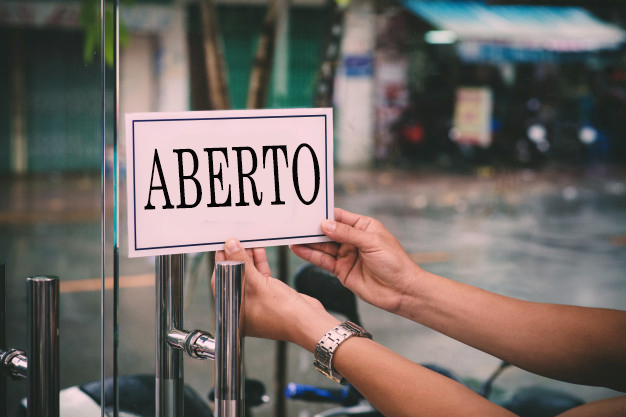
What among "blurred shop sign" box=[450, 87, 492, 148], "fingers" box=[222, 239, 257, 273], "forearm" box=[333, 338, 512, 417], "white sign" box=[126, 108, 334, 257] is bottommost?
"forearm" box=[333, 338, 512, 417]

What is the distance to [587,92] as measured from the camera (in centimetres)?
253

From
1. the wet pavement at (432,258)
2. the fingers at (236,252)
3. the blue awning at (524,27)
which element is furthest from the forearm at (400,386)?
the blue awning at (524,27)

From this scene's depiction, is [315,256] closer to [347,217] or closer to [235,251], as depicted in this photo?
[347,217]

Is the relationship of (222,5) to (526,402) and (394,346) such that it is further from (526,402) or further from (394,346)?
(526,402)

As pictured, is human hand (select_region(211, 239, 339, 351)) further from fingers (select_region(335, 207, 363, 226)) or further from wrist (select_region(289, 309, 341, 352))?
fingers (select_region(335, 207, 363, 226))

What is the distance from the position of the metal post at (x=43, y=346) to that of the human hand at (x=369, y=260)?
1.10 feet

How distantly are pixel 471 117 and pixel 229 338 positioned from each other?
1.91 metres

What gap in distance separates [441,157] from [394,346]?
98 cm

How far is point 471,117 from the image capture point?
2348 mm

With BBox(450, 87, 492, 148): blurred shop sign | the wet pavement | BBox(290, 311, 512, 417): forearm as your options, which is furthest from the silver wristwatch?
BBox(450, 87, 492, 148): blurred shop sign

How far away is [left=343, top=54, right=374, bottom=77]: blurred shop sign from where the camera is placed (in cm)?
186

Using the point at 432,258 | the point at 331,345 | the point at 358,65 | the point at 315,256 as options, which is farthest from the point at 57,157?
the point at 331,345

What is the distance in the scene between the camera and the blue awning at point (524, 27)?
1985 mm

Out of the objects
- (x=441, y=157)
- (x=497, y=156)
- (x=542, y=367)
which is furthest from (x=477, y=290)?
(x=497, y=156)
